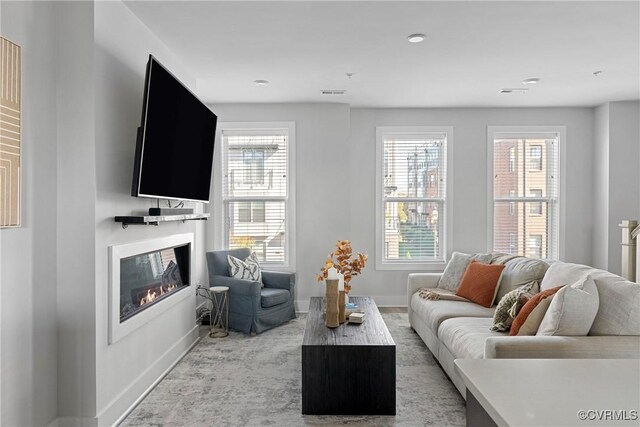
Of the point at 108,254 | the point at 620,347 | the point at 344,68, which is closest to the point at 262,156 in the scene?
the point at 344,68

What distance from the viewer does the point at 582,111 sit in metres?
5.62

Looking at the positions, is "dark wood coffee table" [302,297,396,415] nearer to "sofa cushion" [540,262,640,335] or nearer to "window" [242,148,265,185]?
"sofa cushion" [540,262,640,335]

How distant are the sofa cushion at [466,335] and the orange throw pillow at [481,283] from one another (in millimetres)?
506

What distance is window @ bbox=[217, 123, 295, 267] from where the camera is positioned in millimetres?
5461

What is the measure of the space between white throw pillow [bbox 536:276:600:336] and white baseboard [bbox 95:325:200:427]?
263 centimetres

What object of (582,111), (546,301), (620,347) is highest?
(582,111)

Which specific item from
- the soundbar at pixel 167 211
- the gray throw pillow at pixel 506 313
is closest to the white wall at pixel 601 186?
the gray throw pillow at pixel 506 313

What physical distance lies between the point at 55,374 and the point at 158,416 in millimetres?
670

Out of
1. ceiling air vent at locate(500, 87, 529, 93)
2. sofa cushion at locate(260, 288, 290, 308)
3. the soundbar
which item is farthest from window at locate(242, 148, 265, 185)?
ceiling air vent at locate(500, 87, 529, 93)

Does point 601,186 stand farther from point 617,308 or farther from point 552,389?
point 552,389

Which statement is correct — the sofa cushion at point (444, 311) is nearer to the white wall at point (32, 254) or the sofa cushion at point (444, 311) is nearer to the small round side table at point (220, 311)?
the small round side table at point (220, 311)

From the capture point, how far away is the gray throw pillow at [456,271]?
425cm

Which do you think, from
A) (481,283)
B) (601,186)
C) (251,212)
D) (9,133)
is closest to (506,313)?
(481,283)

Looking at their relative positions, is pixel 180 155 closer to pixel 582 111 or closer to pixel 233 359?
pixel 233 359
